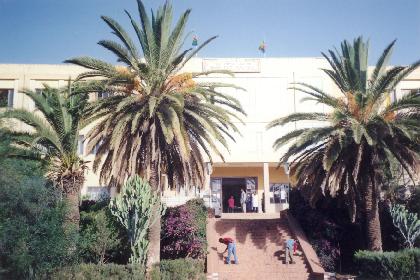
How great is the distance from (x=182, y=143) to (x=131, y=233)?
3.58m

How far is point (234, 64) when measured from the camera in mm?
30016

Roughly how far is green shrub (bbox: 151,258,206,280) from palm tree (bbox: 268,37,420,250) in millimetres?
6034

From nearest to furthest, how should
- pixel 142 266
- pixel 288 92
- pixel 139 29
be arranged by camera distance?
pixel 142 266, pixel 139 29, pixel 288 92

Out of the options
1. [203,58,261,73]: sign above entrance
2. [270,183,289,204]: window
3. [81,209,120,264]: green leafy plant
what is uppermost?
[203,58,261,73]: sign above entrance

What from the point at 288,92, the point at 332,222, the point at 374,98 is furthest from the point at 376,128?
the point at 288,92

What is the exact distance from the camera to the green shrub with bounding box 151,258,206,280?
14805 mm

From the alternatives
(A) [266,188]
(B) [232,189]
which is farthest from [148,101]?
(B) [232,189]

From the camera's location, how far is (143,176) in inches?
671

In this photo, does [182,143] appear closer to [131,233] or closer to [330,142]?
[131,233]

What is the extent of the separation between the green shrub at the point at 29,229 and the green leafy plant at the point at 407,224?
12588mm

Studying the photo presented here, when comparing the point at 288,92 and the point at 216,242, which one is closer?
the point at 216,242

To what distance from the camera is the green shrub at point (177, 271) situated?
583 inches

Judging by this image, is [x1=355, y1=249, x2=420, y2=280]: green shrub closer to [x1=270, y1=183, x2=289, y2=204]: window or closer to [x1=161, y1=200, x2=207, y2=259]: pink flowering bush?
[x1=161, y1=200, x2=207, y2=259]: pink flowering bush

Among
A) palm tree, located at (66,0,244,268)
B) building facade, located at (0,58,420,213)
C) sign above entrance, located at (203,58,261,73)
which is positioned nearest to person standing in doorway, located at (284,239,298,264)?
palm tree, located at (66,0,244,268)
